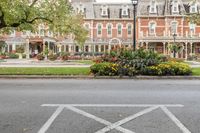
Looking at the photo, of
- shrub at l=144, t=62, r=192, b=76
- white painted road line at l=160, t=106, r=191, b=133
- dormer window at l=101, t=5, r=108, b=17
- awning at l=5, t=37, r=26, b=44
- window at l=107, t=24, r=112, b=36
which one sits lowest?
white painted road line at l=160, t=106, r=191, b=133

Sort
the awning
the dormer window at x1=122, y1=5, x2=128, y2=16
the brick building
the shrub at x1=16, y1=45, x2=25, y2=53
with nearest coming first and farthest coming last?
the brick building < the shrub at x1=16, y1=45, x2=25, y2=53 < the awning < the dormer window at x1=122, y1=5, x2=128, y2=16

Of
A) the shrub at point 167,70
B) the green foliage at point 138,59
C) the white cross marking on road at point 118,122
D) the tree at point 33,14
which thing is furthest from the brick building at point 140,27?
the white cross marking on road at point 118,122

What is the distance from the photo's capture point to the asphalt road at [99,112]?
669 centimetres

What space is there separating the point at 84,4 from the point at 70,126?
60.3m

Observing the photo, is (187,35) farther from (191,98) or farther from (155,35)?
A: (191,98)

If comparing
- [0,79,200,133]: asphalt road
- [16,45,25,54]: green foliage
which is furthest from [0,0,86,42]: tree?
[16,45,25,54]: green foliage

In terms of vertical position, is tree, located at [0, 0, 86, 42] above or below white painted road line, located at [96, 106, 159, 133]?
above

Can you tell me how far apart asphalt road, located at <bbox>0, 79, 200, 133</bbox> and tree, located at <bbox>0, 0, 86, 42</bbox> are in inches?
401

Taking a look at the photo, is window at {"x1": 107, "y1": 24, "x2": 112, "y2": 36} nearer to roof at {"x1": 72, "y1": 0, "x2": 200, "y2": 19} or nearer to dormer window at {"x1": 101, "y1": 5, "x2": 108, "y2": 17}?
roof at {"x1": 72, "y1": 0, "x2": 200, "y2": 19}

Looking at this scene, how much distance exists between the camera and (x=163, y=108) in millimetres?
8875

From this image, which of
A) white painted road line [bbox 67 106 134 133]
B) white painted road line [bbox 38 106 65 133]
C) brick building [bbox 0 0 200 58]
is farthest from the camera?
brick building [bbox 0 0 200 58]

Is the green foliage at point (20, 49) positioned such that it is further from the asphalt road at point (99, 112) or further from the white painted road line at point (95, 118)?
the white painted road line at point (95, 118)

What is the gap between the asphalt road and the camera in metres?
6.69

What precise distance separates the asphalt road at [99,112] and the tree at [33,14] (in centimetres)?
1019
